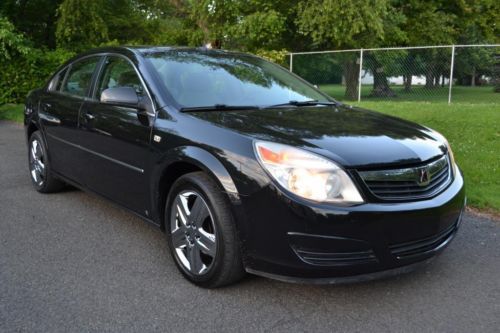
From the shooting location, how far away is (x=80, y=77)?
16.6ft

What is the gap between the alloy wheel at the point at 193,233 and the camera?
10.7ft

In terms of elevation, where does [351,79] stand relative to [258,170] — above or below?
below

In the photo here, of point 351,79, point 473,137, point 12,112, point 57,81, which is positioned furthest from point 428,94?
point 57,81

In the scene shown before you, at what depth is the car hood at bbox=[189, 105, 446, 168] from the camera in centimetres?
298

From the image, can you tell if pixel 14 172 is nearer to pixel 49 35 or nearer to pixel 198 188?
pixel 198 188

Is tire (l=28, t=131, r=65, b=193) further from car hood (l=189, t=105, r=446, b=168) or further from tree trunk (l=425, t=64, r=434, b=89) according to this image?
tree trunk (l=425, t=64, r=434, b=89)

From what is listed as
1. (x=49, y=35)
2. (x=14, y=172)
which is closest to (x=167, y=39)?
(x=49, y=35)

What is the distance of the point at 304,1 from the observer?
19.1 metres

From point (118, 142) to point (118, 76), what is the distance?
2.25 ft

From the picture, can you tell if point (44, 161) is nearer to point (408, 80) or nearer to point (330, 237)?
point (330, 237)

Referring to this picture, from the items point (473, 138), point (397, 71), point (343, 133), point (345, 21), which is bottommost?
point (473, 138)

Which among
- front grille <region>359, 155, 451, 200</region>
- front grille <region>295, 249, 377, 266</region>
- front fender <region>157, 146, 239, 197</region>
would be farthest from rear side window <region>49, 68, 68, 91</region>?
front grille <region>359, 155, 451, 200</region>

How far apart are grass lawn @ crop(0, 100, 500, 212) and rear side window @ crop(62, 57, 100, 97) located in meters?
3.99

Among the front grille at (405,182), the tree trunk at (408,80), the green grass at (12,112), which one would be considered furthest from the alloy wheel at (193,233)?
the tree trunk at (408,80)
